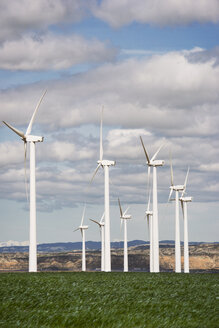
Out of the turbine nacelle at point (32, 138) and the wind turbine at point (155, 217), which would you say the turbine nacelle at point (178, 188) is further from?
the turbine nacelle at point (32, 138)

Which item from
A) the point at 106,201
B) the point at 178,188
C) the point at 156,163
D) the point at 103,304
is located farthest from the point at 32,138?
the point at 178,188

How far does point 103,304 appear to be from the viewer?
40.7 metres

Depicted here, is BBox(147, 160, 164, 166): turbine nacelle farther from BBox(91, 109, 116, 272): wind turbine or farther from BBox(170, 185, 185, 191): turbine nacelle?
BBox(170, 185, 185, 191): turbine nacelle

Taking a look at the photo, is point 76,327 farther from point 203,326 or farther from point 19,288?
point 19,288

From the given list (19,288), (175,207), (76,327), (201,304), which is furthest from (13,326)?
(175,207)

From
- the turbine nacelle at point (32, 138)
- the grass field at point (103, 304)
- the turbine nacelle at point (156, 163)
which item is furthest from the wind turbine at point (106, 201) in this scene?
the grass field at point (103, 304)

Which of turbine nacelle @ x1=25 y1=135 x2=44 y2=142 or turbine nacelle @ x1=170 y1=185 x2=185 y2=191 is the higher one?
turbine nacelle @ x1=25 y1=135 x2=44 y2=142

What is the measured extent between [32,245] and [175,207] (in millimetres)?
47757

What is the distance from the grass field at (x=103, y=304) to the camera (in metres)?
35.3

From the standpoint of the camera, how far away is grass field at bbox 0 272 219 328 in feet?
116

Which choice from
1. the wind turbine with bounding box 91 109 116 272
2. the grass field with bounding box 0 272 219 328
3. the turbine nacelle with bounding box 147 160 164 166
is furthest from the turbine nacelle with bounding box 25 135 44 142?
the grass field with bounding box 0 272 219 328

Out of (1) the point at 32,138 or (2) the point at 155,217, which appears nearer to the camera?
(1) the point at 32,138

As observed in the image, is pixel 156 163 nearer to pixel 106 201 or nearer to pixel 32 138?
pixel 106 201

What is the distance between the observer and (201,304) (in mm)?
44500
